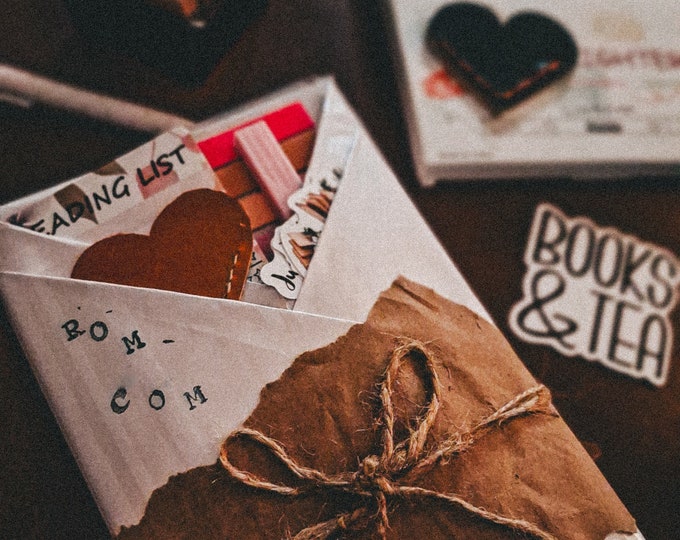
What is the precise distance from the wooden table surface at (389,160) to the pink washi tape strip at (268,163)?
0.56ft

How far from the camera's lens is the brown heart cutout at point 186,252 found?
1.52ft

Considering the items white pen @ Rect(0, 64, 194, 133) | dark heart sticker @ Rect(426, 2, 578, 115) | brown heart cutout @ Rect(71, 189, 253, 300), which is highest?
white pen @ Rect(0, 64, 194, 133)

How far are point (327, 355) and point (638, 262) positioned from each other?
505 mm

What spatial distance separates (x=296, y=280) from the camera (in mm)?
482

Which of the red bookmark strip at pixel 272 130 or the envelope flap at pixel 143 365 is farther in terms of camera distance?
the red bookmark strip at pixel 272 130

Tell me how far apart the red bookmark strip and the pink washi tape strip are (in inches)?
0.5

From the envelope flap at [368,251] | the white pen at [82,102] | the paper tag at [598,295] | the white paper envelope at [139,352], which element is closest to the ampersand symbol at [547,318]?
the paper tag at [598,295]

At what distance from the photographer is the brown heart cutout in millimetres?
463

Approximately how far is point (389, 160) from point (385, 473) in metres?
0.46

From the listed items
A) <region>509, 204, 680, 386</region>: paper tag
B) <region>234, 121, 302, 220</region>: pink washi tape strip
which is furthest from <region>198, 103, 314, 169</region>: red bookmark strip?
<region>509, 204, 680, 386</region>: paper tag

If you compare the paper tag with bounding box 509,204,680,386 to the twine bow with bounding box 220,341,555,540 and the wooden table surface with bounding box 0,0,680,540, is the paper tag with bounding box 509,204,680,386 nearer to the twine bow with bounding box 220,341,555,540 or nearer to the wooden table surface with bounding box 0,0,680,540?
the wooden table surface with bounding box 0,0,680,540

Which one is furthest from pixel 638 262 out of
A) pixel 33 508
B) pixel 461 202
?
pixel 33 508

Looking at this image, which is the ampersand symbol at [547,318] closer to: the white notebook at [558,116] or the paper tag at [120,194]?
the white notebook at [558,116]

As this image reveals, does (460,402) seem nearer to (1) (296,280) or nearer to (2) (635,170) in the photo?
(1) (296,280)
